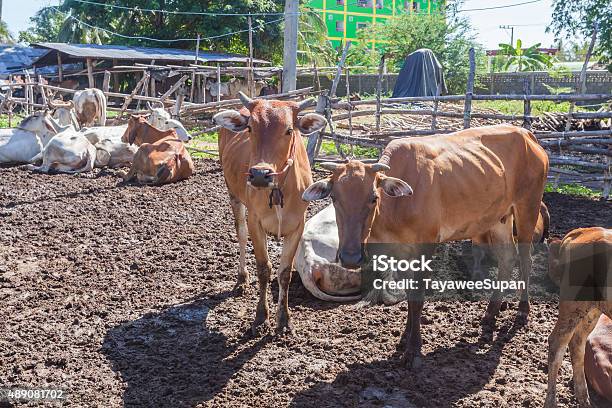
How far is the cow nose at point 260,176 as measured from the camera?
14.9 feet

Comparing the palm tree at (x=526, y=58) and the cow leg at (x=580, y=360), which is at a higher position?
the palm tree at (x=526, y=58)

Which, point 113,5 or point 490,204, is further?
point 113,5

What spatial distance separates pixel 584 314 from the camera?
358cm

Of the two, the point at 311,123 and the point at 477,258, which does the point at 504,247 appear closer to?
the point at 477,258

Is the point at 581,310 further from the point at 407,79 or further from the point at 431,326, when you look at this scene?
the point at 407,79

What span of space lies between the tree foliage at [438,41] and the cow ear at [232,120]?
27.9 meters

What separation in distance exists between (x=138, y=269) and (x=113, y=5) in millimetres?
25598

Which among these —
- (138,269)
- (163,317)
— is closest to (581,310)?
(163,317)

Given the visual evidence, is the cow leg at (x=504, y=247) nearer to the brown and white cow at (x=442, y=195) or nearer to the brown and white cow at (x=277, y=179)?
the brown and white cow at (x=442, y=195)

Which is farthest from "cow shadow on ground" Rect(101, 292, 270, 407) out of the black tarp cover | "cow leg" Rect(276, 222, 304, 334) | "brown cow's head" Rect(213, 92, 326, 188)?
the black tarp cover

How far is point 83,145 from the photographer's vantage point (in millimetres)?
12047

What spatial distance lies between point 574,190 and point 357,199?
292 inches

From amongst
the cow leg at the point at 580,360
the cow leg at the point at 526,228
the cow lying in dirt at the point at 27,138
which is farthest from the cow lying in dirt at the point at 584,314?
the cow lying in dirt at the point at 27,138

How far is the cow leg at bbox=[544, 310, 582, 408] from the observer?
11.9ft
